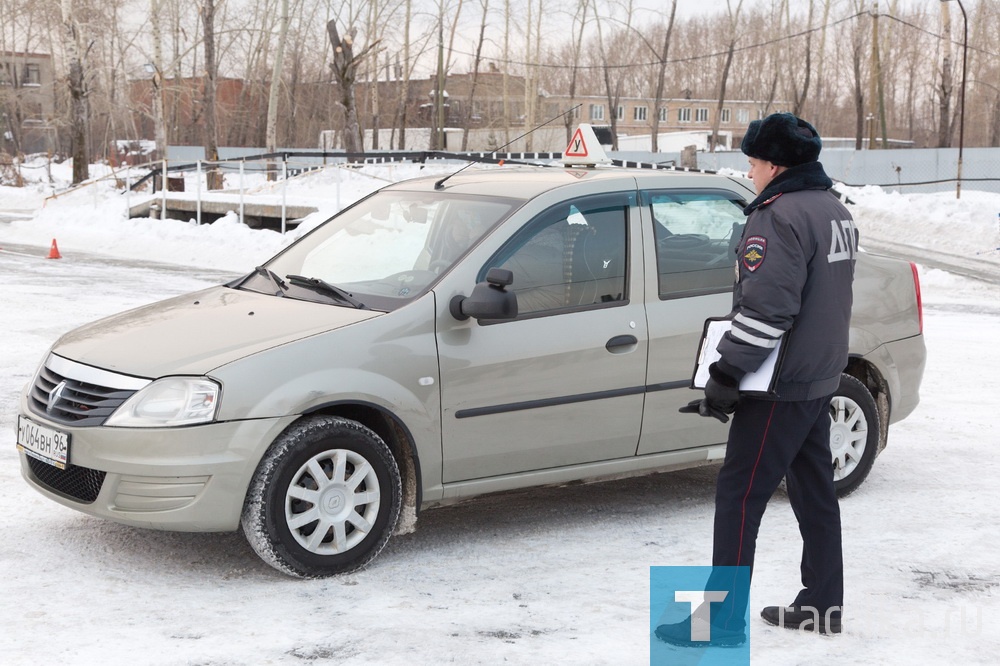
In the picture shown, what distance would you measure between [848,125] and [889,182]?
2241 inches

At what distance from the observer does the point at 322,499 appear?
14.5ft

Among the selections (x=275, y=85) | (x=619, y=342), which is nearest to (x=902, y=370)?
(x=619, y=342)

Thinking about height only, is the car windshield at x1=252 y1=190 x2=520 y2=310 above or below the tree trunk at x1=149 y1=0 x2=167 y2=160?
below

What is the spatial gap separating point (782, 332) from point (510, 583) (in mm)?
1586

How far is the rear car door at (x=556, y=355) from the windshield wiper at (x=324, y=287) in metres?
0.41

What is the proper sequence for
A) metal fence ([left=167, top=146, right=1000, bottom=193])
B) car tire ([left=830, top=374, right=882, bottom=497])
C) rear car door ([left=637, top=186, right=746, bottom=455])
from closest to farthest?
rear car door ([left=637, top=186, right=746, bottom=455]), car tire ([left=830, top=374, right=882, bottom=497]), metal fence ([left=167, top=146, right=1000, bottom=193])

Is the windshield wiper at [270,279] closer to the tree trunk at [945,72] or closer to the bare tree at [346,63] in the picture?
the bare tree at [346,63]

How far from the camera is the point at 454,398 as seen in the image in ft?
15.3

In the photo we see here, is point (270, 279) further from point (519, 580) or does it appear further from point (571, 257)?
point (519, 580)

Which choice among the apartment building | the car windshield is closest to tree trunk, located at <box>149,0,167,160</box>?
the apartment building

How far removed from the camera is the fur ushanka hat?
3.78 m

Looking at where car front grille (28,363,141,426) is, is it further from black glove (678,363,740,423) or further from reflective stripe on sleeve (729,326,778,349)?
reflective stripe on sleeve (729,326,778,349)

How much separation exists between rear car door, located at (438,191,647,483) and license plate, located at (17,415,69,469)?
58.4 inches

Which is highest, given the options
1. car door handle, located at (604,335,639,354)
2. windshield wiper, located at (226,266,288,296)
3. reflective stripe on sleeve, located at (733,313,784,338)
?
reflective stripe on sleeve, located at (733,313,784,338)
